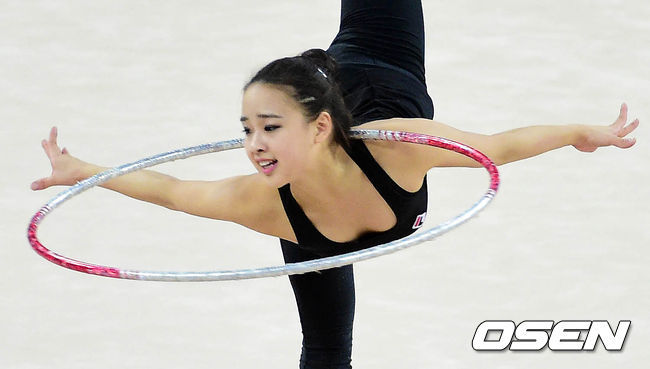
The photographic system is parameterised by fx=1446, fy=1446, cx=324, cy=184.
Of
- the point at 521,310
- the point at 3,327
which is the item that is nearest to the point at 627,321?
the point at 521,310

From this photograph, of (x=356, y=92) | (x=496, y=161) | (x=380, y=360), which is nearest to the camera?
(x=496, y=161)

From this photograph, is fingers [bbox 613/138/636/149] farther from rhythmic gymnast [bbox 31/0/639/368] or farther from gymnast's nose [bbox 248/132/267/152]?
gymnast's nose [bbox 248/132/267/152]

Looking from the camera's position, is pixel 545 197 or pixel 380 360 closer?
pixel 380 360

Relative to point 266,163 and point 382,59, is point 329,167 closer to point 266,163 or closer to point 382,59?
point 266,163

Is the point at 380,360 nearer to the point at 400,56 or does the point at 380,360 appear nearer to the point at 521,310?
the point at 521,310

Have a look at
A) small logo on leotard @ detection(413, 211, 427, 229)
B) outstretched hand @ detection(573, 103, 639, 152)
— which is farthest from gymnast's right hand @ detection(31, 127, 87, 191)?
outstretched hand @ detection(573, 103, 639, 152)

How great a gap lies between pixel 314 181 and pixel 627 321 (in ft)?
4.13

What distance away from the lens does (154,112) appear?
5.13 meters

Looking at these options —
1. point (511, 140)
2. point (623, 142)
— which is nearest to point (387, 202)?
point (511, 140)

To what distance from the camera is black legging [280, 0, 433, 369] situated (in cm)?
343

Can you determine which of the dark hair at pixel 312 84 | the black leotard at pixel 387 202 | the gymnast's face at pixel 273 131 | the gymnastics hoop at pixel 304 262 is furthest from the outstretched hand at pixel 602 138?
the gymnast's face at pixel 273 131

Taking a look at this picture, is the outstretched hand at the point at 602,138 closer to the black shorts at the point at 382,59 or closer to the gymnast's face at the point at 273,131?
the black shorts at the point at 382,59

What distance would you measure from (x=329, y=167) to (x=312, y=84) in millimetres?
200

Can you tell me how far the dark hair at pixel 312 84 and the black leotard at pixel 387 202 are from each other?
0.20ft
